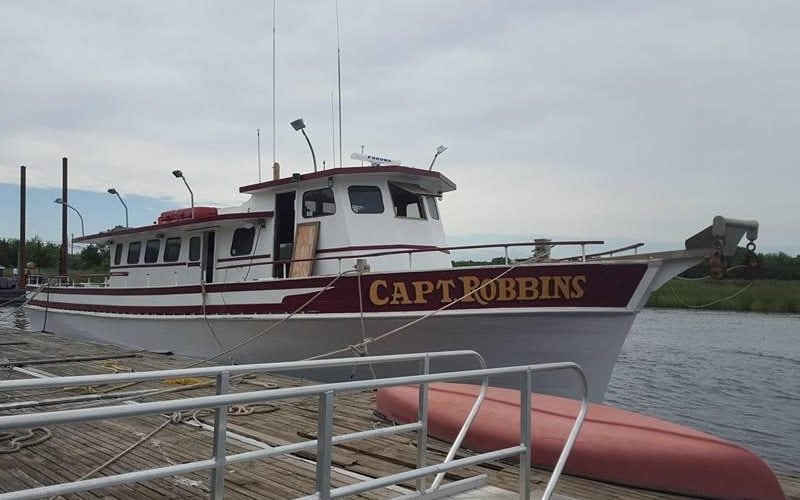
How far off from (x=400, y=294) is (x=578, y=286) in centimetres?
236

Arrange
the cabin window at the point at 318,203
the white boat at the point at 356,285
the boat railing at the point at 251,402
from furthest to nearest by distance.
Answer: the cabin window at the point at 318,203
the white boat at the point at 356,285
the boat railing at the point at 251,402

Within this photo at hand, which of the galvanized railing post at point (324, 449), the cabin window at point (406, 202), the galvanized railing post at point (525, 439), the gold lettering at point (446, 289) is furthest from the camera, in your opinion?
the cabin window at point (406, 202)

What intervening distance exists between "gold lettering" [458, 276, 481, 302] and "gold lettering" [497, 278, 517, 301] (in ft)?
0.99

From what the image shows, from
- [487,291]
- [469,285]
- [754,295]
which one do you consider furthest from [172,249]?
[754,295]

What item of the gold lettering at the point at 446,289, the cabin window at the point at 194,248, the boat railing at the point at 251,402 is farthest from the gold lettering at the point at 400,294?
the cabin window at the point at 194,248

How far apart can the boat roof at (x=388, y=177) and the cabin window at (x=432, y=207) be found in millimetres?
174

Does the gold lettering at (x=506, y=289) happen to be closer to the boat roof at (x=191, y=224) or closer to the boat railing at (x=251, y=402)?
the boat railing at (x=251, y=402)

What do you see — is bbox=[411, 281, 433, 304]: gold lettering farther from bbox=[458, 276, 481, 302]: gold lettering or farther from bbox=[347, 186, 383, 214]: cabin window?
bbox=[347, 186, 383, 214]: cabin window

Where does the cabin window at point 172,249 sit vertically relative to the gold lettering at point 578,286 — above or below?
above

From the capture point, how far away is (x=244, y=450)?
5.54 m

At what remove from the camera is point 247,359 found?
1105 centimetres

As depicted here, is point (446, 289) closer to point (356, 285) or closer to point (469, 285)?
point (469, 285)

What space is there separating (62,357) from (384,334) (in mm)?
6050

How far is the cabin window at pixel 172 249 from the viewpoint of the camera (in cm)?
1338
